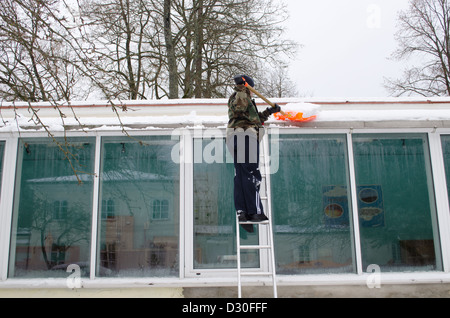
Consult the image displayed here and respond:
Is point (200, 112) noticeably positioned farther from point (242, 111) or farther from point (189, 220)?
point (189, 220)

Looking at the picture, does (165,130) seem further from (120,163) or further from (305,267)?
A: (305,267)

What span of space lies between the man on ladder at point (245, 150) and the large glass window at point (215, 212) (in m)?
0.62

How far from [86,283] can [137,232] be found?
2.61ft

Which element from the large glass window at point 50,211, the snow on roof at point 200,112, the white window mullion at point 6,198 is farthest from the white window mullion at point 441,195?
the white window mullion at point 6,198

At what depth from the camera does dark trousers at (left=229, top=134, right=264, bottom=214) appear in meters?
4.23

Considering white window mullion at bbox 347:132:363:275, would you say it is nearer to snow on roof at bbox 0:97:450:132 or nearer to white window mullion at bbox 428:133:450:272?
snow on roof at bbox 0:97:450:132

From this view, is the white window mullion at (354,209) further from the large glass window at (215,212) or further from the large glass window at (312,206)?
the large glass window at (215,212)

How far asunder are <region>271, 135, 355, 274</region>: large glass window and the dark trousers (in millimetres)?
708

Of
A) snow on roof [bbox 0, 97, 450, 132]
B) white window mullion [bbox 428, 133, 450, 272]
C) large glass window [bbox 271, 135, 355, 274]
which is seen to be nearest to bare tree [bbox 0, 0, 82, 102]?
snow on roof [bbox 0, 97, 450, 132]

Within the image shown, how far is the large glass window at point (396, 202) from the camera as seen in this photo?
4.80 metres

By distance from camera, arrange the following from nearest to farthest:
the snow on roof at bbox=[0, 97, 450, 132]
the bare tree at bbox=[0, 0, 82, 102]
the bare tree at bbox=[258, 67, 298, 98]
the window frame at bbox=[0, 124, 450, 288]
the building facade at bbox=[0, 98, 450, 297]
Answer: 1. the bare tree at bbox=[0, 0, 82, 102]
2. the window frame at bbox=[0, 124, 450, 288]
3. the building facade at bbox=[0, 98, 450, 297]
4. the snow on roof at bbox=[0, 97, 450, 132]
5. the bare tree at bbox=[258, 67, 298, 98]

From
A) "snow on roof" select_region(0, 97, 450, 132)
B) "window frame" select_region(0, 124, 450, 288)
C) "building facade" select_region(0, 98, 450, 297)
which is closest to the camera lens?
"window frame" select_region(0, 124, 450, 288)

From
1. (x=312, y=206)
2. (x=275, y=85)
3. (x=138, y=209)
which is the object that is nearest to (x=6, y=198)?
(x=138, y=209)

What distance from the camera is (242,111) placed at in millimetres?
4348
